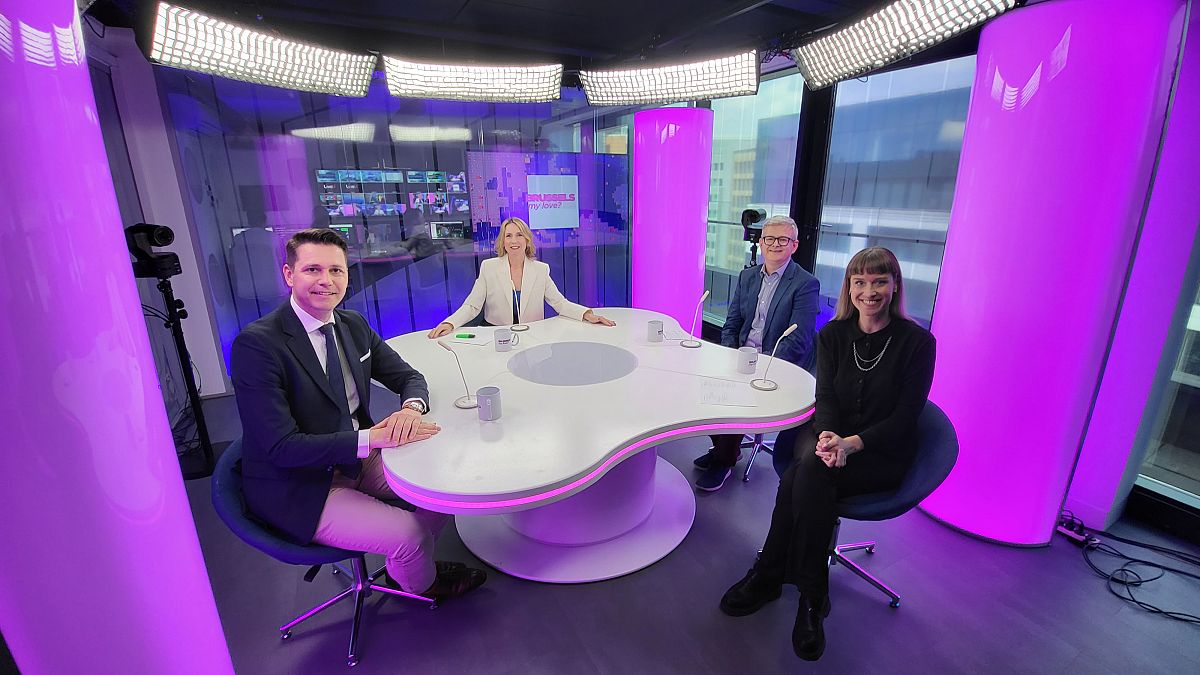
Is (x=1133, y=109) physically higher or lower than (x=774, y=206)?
higher

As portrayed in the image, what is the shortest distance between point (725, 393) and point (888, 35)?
5.95ft

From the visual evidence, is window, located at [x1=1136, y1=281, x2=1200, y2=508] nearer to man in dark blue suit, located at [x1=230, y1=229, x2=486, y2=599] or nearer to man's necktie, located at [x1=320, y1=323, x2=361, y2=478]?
man in dark blue suit, located at [x1=230, y1=229, x2=486, y2=599]

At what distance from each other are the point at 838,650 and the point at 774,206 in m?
4.56

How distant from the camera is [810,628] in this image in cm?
194

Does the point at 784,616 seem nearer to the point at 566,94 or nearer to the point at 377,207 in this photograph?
the point at 377,207

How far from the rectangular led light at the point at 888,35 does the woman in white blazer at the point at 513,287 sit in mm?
1919

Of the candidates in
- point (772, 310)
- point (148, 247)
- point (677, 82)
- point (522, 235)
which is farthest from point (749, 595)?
point (148, 247)

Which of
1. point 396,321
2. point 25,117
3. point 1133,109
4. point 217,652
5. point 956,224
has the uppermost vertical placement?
point 1133,109

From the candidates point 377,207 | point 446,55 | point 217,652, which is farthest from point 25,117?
point 377,207

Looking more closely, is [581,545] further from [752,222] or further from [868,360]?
[752,222]

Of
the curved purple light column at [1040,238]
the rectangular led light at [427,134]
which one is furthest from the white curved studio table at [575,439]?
the rectangular led light at [427,134]

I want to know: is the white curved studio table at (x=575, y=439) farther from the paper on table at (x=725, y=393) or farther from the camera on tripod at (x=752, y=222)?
the camera on tripod at (x=752, y=222)

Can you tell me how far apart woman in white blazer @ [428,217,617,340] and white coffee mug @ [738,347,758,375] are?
1176 millimetres

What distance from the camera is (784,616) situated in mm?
2139
